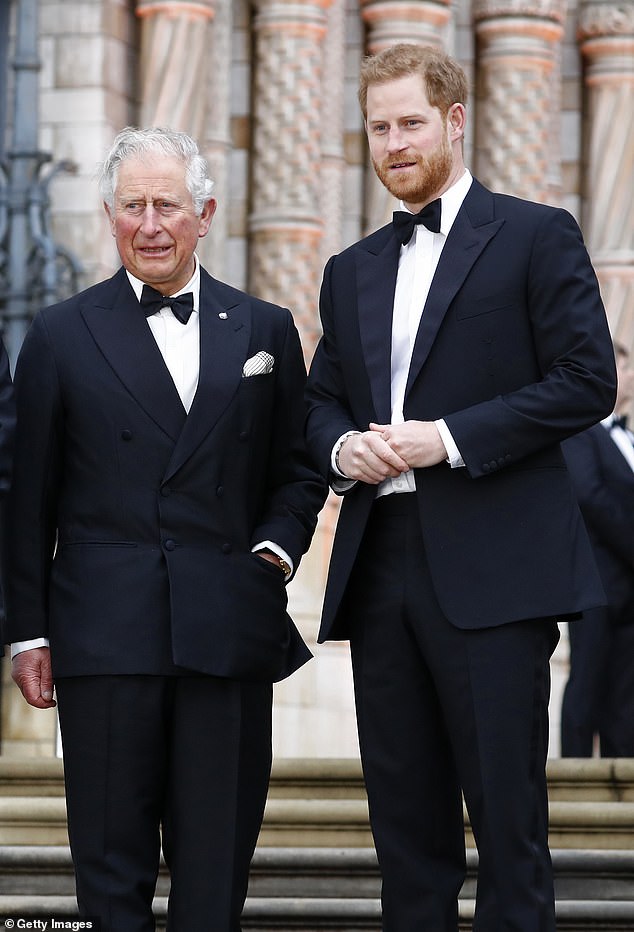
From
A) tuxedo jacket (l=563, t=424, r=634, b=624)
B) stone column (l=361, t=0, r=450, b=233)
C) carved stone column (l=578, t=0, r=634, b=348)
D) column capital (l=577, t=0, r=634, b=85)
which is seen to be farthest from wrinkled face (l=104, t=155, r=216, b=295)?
column capital (l=577, t=0, r=634, b=85)

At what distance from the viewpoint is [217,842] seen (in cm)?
474

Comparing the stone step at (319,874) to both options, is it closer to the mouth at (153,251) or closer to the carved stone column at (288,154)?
the mouth at (153,251)

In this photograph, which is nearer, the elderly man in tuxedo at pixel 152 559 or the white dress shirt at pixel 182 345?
the elderly man in tuxedo at pixel 152 559

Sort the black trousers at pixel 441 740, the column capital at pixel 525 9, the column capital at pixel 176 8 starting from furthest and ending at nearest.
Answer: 1. the column capital at pixel 525 9
2. the column capital at pixel 176 8
3. the black trousers at pixel 441 740

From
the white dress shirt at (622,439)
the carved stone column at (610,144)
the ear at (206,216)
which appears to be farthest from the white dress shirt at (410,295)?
the carved stone column at (610,144)

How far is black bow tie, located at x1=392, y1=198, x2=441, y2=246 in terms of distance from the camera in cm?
475

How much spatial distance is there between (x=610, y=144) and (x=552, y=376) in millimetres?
11506

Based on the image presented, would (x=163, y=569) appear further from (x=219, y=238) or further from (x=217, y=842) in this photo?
(x=219, y=238)

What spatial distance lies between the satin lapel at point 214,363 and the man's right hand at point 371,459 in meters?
0.40

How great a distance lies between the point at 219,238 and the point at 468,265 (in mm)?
8265

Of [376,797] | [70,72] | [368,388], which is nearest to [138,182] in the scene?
[368,388]

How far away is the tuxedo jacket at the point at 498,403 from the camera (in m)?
4.57

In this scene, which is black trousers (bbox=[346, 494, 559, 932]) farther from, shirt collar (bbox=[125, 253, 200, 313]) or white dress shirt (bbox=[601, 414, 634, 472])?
white dress shirt (bbox=[601, 414, 634, 472])

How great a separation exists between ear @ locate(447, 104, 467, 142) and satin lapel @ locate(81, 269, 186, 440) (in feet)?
2.67
